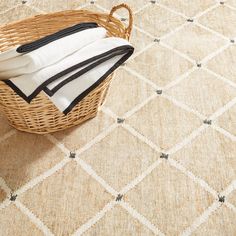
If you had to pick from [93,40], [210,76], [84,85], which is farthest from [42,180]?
[210,76]

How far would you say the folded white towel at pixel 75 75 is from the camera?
3.81 ft

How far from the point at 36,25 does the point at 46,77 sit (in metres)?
0.46

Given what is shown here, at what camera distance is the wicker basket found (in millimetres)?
1255

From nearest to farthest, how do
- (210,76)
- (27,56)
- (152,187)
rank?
(27,56) < (152,187) < (210,76)

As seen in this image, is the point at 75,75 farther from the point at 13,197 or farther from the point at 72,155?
the point at 13,197

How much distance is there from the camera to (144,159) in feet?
4.44

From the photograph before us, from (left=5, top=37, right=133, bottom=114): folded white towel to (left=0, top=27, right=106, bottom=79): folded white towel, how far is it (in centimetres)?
2

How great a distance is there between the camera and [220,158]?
1365 mm

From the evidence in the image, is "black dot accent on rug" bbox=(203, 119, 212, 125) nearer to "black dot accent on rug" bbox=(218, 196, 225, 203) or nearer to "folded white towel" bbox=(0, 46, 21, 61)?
"black dot accent on rug" bbox=(218, 196, 225, 203)

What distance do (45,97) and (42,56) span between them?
0.13 metres

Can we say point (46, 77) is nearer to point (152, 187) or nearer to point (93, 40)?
point (93, 40)

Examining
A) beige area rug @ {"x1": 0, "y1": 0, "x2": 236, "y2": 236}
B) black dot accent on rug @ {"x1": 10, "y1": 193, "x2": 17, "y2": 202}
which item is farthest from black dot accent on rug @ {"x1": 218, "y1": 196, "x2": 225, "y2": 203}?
black dot accent on rug @ {"x1": 10, "y1": 193, "x2": 17, "y2": 202}

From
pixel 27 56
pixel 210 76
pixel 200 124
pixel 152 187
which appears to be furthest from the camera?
pixel 210 76

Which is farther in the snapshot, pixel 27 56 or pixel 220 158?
pixel 220 158
